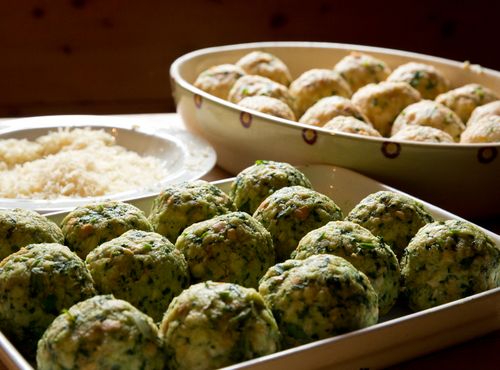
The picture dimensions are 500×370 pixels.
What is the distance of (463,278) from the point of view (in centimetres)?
126

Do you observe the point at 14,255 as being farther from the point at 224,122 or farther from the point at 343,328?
the point at 224,122

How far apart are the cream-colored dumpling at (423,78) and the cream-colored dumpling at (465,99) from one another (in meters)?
0.08

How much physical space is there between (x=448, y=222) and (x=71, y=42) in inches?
117

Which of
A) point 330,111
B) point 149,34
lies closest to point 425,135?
point 330,111

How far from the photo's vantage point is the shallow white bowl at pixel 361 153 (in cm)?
172

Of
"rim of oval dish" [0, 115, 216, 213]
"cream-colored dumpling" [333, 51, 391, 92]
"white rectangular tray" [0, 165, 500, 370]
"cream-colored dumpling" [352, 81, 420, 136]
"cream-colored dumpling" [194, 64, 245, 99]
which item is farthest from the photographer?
"cream-colored dumpling" [333, 51, 391, 92]

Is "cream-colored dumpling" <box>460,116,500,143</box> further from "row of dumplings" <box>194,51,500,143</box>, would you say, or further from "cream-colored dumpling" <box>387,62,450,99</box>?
"cream-colored dumpling" <box>387,62,450,99</box>

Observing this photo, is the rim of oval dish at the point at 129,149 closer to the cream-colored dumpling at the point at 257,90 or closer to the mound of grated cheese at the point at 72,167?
the mound of grated cheese at the point at 72,167

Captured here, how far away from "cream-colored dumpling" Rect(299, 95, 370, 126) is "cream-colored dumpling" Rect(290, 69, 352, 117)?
15 cm

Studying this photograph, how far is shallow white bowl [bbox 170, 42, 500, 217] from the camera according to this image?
1716mm

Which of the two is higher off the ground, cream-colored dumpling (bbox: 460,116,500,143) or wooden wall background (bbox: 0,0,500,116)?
cream-colored dumpling (bbox: 460,116,500,143)

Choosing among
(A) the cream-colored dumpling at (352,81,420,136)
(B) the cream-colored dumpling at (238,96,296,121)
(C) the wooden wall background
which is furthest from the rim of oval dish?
(C) the wooden wall background

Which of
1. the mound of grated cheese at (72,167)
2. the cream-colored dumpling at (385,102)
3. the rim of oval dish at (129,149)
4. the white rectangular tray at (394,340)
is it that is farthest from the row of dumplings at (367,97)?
the white rectangular tray at (394,340)

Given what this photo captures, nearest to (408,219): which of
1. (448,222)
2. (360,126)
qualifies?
(448,222)
